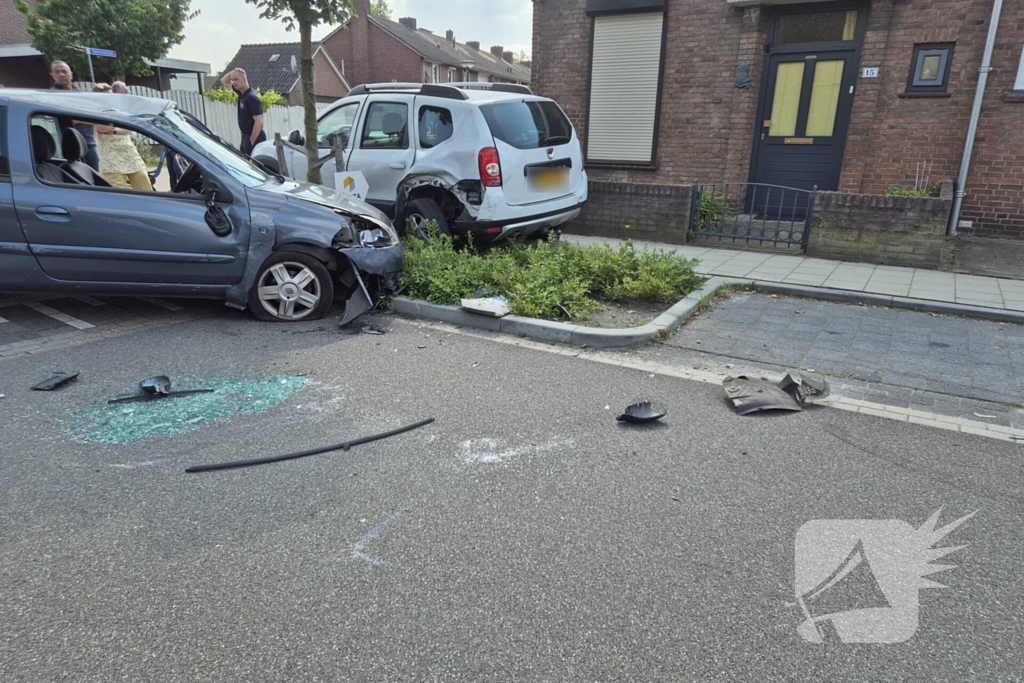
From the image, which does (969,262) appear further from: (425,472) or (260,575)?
(260,575)

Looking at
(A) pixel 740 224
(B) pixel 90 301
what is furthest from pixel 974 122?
(B) pixel 90 301

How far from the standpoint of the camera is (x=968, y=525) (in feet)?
10.3

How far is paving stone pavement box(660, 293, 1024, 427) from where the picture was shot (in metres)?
4.68

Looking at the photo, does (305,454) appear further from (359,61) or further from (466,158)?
(359,61)

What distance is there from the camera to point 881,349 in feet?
18.4

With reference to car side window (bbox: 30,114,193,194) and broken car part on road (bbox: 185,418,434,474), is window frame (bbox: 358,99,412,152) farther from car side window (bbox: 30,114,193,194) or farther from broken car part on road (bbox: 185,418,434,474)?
broken car part on road (bbox: 185,418,434,474)

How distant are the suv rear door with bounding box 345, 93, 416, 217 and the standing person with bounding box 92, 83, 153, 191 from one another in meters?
2.54

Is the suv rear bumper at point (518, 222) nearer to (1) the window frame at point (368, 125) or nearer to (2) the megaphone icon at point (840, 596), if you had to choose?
(1) the window frame at point (368, 125)

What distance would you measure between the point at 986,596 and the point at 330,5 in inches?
294

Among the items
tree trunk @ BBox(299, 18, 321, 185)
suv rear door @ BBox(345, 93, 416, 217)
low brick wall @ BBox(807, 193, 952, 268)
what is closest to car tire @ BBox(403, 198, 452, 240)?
suv rear door @ BBox(345, 93, 416, 217)

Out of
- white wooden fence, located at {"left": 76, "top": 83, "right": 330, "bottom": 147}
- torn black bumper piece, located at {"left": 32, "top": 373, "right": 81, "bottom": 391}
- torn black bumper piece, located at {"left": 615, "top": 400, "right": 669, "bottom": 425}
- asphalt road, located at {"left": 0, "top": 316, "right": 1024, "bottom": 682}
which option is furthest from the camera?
white wooden fence, located at {"left": 76, "top": 83, "right": 330, "bottom": 147}

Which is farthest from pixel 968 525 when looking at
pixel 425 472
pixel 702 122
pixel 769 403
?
pixel 702 122

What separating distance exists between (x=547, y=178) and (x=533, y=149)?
40cm

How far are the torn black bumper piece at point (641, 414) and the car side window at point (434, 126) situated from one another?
478cm
